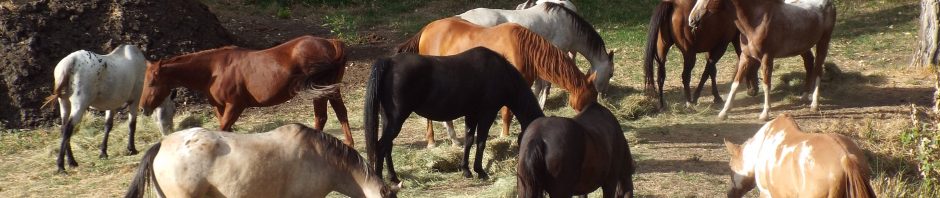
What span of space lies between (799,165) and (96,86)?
6.04 meters

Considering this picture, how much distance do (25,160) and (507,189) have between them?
470cm

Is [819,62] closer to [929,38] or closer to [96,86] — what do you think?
[929,38]

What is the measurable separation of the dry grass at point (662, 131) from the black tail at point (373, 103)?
1.46 feet

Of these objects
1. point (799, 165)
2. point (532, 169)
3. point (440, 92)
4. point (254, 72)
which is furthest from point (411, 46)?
point (799, 165)

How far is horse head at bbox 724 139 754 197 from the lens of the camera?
6094mm

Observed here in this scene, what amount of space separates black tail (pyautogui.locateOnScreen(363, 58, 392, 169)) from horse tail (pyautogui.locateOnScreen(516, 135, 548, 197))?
1.89m

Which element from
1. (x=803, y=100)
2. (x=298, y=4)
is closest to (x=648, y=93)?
(x=803, y=100)

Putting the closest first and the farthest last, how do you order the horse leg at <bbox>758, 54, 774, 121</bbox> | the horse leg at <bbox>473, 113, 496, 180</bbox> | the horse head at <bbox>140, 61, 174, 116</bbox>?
the horse leg at <bbox>473, 113, 496, 180</bbox> → the horse head at <bbox>140, 61, 174, 116</bbox> → the horse leg at <bbox>758, 54, 774, 121</bbox>

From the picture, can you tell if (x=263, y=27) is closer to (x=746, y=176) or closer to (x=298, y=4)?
(x=298, y=4)

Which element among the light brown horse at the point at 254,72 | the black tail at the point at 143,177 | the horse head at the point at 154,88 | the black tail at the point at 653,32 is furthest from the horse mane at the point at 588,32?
the black tail at the point at 143,177

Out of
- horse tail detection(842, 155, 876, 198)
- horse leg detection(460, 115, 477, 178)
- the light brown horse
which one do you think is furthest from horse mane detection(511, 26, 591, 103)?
horse tail detection(842, 155, 876, 198)

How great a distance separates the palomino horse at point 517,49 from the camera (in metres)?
8.37

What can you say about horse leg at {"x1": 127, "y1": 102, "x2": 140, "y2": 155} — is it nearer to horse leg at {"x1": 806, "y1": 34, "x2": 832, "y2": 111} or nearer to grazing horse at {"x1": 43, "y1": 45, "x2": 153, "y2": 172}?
grazing horse at {"x1": 43, "y1": 45, "x2": 153, "y2": 172}

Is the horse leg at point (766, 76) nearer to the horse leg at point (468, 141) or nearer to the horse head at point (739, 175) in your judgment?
the horse leg at point (468, 141)
